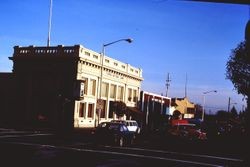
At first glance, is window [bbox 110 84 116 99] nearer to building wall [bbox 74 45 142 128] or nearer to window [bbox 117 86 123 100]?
building wall [bbox 74 45 142 128]

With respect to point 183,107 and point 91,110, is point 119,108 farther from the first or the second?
point 183,107

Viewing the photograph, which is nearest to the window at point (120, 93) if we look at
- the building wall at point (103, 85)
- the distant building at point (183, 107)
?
the building wall at point (103, 85)

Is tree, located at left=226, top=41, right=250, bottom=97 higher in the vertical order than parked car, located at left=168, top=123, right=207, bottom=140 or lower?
higher

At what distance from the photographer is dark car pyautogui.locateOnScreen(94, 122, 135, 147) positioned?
24672 millimetres

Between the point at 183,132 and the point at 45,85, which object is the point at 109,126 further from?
the point at 45,85

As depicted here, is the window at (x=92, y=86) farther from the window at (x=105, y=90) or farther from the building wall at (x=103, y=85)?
the window at (x=105, y=90)

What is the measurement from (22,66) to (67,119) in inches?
382

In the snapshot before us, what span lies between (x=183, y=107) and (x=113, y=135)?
72911 mm

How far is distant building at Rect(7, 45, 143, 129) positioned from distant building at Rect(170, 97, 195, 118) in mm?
38255

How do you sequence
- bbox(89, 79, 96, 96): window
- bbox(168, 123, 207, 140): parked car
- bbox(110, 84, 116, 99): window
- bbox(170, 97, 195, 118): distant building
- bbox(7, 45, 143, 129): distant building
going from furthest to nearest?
bbox(170, 97, 195, 118): distant building, bbox(110, 84, 116, 99): window, bbox(89, 79, 96, 96): window, bbox(7, 45, 143, 129): distant building, bbox(168, 123, 207, 140): parked car

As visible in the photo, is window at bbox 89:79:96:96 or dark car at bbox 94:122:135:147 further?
window at bbox 89:79:96:96

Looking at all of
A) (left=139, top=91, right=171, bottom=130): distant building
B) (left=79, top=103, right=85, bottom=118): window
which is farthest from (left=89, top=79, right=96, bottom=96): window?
(left=139, top=91, right=171, bottom=130): distant building

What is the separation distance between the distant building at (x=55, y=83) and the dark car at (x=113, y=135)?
17.0m

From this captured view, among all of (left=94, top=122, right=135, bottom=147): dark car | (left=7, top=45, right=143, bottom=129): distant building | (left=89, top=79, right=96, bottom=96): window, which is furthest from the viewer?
(left=89, top=79, right=96, bottom=96): window
